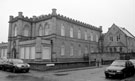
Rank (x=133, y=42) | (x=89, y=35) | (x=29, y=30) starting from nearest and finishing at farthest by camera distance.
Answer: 1. (x=29, y=30)
2. (x=89, y=35)
3. (x=133, y=42)

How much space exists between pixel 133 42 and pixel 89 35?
57.8 ft

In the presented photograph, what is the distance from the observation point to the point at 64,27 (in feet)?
131

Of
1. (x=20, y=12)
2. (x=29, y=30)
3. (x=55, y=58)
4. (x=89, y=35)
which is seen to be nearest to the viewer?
(x=55, y=58)

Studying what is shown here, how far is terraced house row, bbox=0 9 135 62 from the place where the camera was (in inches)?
1373

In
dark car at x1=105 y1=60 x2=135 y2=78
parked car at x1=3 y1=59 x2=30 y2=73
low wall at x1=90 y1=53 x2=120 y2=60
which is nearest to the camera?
dark car at x1=105 y1=60 x2=135 y2=78

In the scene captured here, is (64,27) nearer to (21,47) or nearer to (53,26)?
(53,26)

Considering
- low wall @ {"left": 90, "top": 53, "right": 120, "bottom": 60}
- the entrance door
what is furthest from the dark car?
low wall @ {"left": 90, "top": 53, "right": 120, "bottom": 60}

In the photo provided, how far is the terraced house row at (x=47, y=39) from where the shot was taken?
34.9 meters

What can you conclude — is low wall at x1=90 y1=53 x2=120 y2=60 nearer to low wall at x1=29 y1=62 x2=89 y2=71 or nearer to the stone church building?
the stone church building

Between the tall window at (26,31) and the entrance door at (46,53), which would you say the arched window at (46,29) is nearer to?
the entrance door at (46,53)

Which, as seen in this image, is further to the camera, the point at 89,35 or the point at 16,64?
the point at 89,35

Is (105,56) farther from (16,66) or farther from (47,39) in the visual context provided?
(16,66)

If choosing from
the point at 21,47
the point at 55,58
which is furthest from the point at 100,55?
the point at 21,47

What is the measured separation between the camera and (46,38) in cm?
3778
